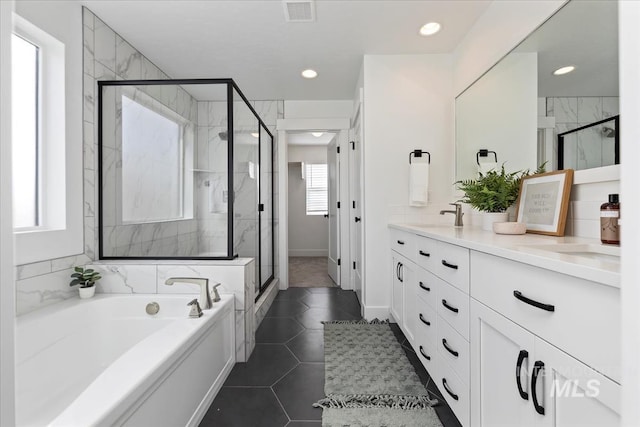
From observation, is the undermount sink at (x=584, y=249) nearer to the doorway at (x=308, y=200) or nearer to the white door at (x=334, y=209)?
the white door at (x=334, y=209)

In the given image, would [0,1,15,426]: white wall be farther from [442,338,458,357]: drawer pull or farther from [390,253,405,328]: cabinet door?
[390,253,405,328]: cabinet door

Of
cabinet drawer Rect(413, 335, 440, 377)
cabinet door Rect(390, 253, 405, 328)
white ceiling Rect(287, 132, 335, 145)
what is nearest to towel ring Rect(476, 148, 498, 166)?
cabinet door Rect(390, 253, 405, 328)

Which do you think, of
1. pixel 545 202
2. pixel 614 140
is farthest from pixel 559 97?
pixel 545 202

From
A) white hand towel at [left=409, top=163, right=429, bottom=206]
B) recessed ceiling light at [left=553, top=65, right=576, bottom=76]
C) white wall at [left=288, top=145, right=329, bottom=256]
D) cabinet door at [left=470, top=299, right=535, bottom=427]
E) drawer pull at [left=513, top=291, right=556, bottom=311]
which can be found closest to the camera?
drawer pull at [left=513, top=291, right=556, bottom=311]

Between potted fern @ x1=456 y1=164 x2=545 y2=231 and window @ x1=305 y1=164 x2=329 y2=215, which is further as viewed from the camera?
window @ x1=305 y1=164 x2=329 y2=215

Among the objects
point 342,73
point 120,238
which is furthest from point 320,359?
point 342,73

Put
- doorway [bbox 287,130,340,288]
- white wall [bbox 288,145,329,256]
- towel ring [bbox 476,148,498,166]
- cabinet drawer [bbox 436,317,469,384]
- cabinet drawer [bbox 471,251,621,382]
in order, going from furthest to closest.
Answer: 1. white wall [bbox 288,145,329,256]
2. doorway [bbox 287,130,340,288]
3. towel ring [bbox 476,148,498,166]
4. cabinet drawer [bbox 436,317,469,384]
5. cabinet drawer [bbox 471,251,621,382]

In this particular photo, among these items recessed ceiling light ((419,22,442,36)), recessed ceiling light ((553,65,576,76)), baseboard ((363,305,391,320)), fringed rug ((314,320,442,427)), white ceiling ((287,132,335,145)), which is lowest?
fringed rug ((314,320,442,427))

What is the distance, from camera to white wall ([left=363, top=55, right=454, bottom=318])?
9.33 feet

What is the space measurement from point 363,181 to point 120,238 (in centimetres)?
202

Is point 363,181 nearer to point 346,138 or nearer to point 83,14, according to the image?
point 346,138

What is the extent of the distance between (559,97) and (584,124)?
0.22 metres

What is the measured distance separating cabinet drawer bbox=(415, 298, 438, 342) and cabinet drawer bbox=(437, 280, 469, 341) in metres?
0.11

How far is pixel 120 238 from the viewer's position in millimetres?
2375
